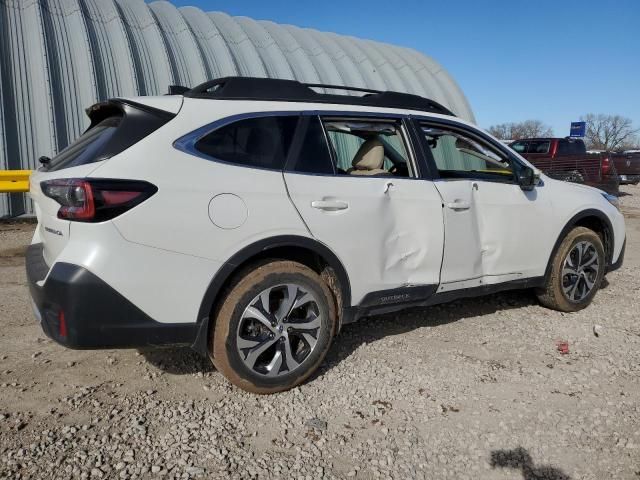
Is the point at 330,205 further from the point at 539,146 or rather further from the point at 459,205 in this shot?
the point at 539,146

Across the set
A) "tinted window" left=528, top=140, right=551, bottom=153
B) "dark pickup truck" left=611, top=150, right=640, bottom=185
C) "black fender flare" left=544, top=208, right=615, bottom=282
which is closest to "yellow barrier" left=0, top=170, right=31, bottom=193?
"black fender flare" left=544, top=208, right=615, bottom=282

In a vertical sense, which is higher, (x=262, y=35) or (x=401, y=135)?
(x=262, y=35)

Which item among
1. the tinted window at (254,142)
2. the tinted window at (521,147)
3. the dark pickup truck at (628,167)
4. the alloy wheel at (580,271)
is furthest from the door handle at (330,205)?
the dark pickup truck at (628,167)

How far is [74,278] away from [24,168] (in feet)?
27.6

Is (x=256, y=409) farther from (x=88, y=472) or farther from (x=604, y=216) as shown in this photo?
(x=604, y=216)

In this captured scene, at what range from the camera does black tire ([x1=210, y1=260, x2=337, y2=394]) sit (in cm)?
291

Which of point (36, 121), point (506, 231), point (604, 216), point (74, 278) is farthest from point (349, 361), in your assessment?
point (36, 121)

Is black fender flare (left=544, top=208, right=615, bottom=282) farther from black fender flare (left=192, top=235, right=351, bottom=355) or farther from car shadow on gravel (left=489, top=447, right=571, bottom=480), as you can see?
black fender flare (left=192, top=235, right=351, bottom=355)

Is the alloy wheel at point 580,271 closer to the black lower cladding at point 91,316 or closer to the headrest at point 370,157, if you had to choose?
the headrest at point 370,157

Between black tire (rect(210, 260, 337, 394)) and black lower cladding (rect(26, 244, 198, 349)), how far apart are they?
0.28 m

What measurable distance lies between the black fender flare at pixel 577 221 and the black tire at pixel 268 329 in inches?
92.9

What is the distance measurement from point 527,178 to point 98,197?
3320 mm

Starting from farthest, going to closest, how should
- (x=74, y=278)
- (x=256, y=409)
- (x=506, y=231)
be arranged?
1. (x=506, y=231)
2. (x=256, y=409)
3. (x=74, y=278)

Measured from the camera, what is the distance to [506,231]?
4070 millimetres
